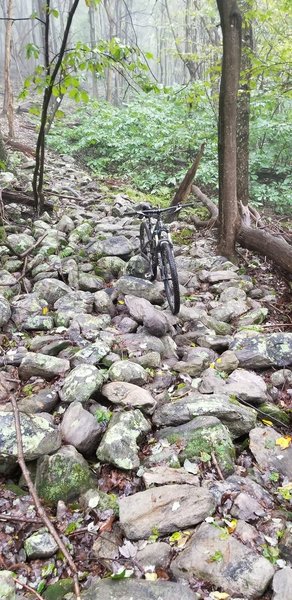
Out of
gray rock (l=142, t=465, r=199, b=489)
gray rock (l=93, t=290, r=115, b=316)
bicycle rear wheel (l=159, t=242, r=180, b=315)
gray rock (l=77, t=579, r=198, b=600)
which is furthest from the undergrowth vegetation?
gray rock (l=77, t=579, r=198, b=600)

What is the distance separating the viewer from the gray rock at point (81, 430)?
2.86m

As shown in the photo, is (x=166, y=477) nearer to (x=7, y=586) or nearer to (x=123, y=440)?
(x=123, y=440)

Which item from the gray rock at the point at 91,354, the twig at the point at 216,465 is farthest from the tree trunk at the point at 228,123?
the twig at the point at 216,465

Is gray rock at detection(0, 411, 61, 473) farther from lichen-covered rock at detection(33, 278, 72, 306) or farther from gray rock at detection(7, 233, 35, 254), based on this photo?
gray rock at detection(7, 233, 35, 254)

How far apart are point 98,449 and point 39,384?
1004mm

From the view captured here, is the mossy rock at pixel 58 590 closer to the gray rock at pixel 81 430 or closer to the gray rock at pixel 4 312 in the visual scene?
the gray rock at pixel 81 430

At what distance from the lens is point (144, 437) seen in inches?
118

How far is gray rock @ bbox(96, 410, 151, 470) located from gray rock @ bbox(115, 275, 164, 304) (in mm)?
2325

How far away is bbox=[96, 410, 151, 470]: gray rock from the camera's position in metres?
2.72

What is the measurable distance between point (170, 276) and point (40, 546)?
3353 mm

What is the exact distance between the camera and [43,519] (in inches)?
83.5

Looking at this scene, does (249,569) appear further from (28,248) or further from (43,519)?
(28,248)

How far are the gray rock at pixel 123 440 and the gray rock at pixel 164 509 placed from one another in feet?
0.91

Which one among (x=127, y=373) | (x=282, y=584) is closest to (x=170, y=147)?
(x=127, y=373)
